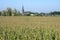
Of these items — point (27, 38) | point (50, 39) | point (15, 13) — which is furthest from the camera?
point (15, 13)

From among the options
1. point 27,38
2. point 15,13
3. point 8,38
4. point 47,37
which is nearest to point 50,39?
point 47,37

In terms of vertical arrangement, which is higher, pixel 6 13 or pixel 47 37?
pixel 47 37

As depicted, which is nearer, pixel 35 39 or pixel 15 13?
pixel 35 39

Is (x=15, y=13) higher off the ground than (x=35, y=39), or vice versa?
(x=35, y=39)

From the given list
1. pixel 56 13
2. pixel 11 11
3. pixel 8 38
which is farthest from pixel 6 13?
pixel 8 38

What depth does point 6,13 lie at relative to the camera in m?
61.7

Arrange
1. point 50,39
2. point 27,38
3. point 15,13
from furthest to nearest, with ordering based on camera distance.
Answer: point 15,13, point 27,38, point 50,39

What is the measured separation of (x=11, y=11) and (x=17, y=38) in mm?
54887

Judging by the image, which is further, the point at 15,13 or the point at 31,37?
the point at 15,13

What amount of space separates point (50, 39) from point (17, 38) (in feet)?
4.86

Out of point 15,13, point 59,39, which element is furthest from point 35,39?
point 15,13

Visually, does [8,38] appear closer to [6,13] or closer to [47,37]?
[47,37]

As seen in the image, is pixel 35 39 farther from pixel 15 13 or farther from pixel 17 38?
pixel 15 13

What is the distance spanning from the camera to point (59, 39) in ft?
27.2
